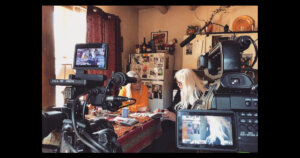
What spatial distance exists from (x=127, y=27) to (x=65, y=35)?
1923mm

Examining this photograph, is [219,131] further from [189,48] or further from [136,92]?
[189,48]

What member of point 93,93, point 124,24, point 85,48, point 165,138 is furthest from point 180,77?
point 124,24

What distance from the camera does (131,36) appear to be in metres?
4.57

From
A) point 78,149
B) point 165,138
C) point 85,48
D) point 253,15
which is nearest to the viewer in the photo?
point 78,149

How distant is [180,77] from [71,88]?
1.64 meters

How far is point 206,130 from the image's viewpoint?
69cm

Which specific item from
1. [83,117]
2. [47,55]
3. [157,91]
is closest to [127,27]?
[157,91]

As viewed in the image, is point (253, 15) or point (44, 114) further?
point (253, 15)

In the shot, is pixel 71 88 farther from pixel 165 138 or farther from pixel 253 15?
pixel 253 15

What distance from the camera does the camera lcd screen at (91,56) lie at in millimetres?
878

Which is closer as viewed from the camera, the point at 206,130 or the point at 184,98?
the point at 206,130

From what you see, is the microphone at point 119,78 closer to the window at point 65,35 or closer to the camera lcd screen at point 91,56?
the camera lcd screen at point 91,56

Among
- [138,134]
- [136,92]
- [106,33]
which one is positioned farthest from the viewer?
[106,33]

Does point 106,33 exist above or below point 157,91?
above
